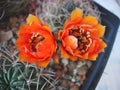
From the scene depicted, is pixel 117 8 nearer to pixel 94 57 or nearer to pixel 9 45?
pixel 94 57

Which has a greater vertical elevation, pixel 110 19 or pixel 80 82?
pixel 110 19

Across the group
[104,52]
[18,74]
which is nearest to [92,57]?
[104,52]

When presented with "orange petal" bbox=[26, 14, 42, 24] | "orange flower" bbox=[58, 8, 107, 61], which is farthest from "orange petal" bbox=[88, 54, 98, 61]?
"orange petal" bbox=[26, 14, 42, 24]

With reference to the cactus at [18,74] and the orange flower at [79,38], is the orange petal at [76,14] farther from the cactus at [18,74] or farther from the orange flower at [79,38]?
the cactus at [18,74]

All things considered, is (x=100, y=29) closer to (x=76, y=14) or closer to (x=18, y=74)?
(x=76, y=14)

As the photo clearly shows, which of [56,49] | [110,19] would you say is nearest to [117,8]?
[110,19]
